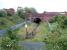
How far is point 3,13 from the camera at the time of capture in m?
37.5

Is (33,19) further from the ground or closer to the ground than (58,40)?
closer to the ground

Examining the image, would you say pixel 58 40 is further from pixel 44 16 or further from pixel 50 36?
pixel 44 16

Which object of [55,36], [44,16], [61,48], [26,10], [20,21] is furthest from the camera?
[26,10]

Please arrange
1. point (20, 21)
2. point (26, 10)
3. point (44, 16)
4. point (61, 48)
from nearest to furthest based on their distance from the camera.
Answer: point (61, 48) → point (20, 21) → point (44, 16) → point (26, 10)

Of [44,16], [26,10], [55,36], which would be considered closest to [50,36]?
[55,36]

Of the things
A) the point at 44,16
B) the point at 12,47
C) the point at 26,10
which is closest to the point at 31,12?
the point at 26,10

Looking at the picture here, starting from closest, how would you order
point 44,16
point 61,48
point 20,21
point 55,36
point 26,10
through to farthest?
1. point 61,48
2. point 55,36
3. point 20,21
4. point 44,16
5. point 26,10

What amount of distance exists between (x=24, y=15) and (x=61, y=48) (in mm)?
26875

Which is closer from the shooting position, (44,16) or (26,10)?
(44,16)

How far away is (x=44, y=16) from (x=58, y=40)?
2779 centimetres

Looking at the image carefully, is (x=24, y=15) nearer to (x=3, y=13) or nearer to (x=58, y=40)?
(x=3, y=13)

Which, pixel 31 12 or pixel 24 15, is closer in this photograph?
pixel 24 15

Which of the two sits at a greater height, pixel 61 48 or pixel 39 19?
pixel 61 48

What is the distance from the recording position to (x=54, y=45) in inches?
455
